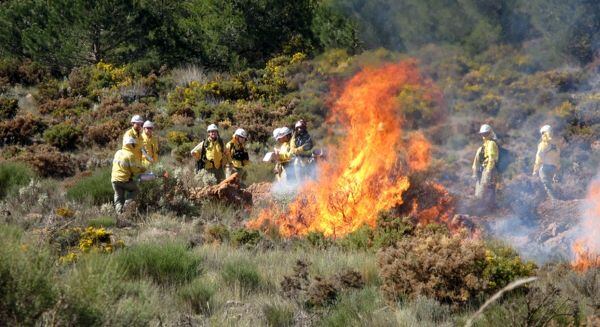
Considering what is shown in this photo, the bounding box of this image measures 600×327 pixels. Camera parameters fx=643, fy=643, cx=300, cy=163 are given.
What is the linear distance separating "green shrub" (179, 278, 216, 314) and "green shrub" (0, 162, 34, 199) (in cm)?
692

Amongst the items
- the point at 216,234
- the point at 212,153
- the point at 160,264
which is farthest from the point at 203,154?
the point at 160,264

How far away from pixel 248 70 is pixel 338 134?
26.5ft

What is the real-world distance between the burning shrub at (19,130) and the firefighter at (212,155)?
9.37 m

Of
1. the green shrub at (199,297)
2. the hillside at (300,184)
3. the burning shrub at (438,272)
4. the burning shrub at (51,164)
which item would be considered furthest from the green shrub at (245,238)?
the burning shrub at (51,164)

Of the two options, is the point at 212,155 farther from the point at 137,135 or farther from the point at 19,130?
the point at 19,130

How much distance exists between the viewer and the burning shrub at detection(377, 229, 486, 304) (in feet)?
17.0

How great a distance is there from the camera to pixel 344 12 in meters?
14.6

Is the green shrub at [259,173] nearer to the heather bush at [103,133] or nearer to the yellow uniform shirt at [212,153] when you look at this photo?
the yellow uniform shirt at [212,153]

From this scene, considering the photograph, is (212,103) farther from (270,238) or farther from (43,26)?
(270,238)

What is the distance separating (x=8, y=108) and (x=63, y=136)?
13.8ft

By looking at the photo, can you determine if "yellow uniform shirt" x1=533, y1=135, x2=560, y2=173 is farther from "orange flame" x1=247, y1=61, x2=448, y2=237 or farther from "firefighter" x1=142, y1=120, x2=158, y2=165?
"firefighter" x1=142, y1=120, x2=158, y2=165

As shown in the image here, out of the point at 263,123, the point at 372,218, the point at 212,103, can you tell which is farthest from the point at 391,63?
the point at 212,103

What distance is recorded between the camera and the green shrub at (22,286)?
129 inches

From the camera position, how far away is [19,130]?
760 inches
